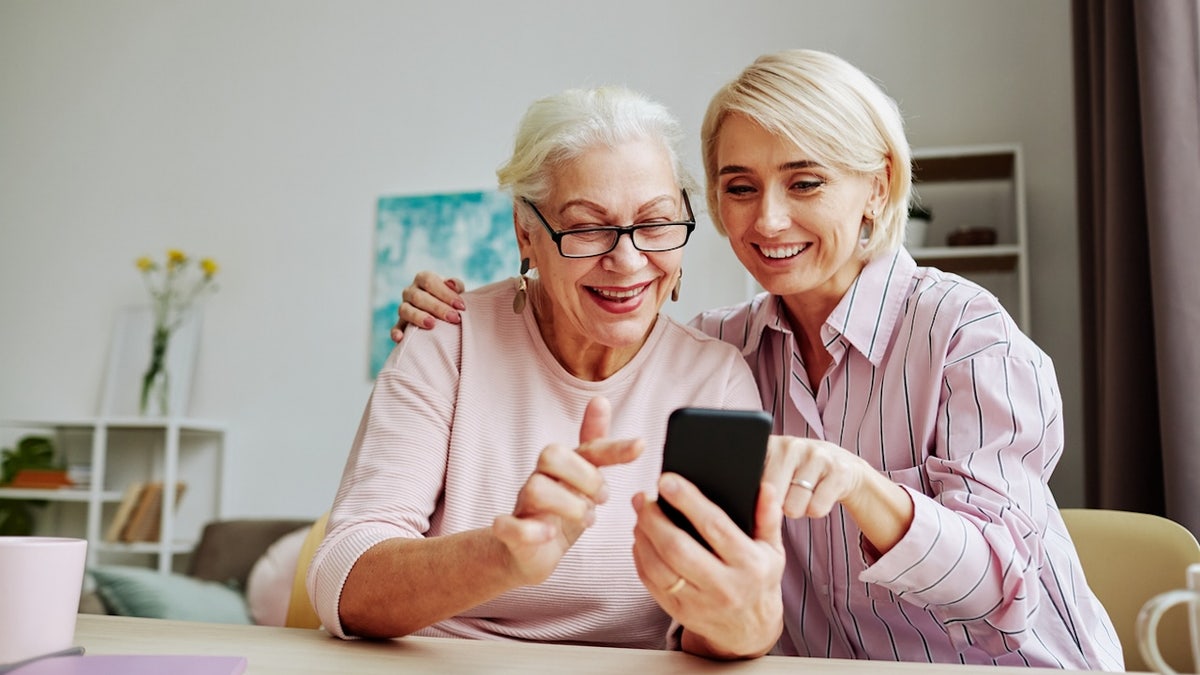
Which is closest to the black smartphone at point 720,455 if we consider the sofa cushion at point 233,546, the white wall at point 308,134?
the white wall at point 308,134

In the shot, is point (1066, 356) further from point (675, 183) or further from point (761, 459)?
point (761, 459)

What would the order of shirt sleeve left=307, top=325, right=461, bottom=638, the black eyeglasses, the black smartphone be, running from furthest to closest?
the black eyeglasses
shirt sleeve left=307, top=325, right=461, bottom=638
the black smartphone

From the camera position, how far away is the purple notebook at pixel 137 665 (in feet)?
2.69

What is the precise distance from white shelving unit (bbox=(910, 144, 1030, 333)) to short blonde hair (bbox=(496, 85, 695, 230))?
2.07 m

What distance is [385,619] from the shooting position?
104 cm

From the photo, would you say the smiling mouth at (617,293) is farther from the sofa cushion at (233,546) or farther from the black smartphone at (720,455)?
the sofa cushion at (233,546)

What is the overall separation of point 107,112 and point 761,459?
15.4ft

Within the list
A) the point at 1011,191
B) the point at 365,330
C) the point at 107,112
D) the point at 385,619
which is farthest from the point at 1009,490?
the point at 107,112

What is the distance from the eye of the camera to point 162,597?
2508 mm

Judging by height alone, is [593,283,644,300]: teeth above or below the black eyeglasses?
below

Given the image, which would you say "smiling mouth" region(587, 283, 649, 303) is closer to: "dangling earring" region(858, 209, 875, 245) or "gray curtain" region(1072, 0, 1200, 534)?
"dangling earring" region(858, 209, 875, 245)

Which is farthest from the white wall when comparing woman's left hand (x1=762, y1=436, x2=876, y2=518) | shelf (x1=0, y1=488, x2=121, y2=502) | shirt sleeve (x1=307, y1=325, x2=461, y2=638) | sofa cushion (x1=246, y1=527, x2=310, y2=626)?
woman's left hand (x1=762, y1=436, x2=876, y2=518)

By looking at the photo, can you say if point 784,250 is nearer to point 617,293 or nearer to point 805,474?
point 617,293

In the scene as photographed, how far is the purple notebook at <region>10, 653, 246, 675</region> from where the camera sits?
0.82 m
